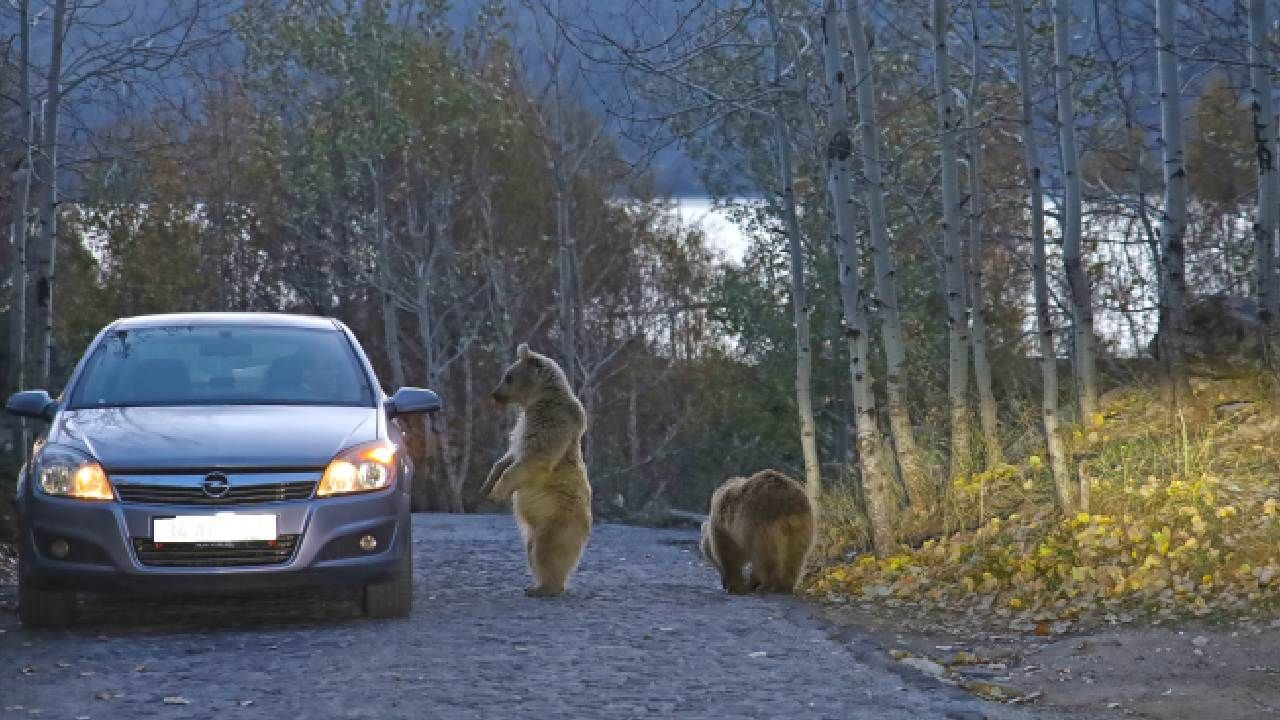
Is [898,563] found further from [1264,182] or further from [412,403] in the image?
[1264,182]

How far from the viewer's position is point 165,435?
37.4ft

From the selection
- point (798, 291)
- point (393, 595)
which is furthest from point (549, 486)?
point (798, 291)

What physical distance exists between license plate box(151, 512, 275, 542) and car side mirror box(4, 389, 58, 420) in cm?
162

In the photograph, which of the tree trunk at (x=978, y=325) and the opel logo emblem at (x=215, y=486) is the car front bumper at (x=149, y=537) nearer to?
the opel logo emblem at (x=215, y=486)

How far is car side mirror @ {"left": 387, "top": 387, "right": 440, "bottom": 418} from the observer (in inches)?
491

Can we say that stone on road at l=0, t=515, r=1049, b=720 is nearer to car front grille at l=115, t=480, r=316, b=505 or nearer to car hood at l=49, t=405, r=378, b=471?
car front grille at l=115, t=480, r=316, b=505

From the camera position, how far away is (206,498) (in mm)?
11031

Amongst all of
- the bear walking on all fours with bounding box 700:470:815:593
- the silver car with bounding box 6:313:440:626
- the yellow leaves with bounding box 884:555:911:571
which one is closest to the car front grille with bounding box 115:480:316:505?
the silver car with bounding box 6:313:440:626

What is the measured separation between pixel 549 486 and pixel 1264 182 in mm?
8186

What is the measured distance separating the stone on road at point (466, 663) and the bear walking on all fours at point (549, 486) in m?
0.31

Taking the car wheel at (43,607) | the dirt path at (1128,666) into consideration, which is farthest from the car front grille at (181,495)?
the dirt path at (1128,666)

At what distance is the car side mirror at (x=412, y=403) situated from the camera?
12477 mm

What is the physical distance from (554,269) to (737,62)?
36.0 metres

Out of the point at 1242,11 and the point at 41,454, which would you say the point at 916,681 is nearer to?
the point at 41,454
